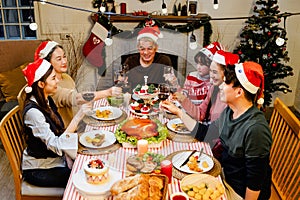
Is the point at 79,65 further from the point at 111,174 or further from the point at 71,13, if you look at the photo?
the point at 111,174

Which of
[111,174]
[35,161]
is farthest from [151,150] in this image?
[35,161]

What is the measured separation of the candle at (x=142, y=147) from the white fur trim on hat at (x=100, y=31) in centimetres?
257

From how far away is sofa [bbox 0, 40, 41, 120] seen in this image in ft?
12.2

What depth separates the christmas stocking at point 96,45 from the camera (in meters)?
4.21

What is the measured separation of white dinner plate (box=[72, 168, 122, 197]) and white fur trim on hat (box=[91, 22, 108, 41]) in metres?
2.77

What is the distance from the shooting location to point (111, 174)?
170 cm

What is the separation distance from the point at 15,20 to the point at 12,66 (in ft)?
2.37

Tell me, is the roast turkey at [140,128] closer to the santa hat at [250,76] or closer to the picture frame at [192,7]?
the santa hat at [250,76]

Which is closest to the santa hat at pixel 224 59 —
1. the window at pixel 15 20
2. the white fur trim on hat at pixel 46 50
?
the white fur trim on hat at pixel 46 50

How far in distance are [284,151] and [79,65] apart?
3.01 meters

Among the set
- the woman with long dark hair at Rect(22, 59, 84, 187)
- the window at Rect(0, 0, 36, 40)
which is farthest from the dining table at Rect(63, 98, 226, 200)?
the window at Rect(0, 0, 36, 40)

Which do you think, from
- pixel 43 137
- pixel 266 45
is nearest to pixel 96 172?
pixel 43 137

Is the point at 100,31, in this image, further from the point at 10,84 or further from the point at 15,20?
the point at 10,84

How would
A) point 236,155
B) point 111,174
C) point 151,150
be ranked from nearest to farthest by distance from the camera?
point 111,174, point 236,155, point 151,150
